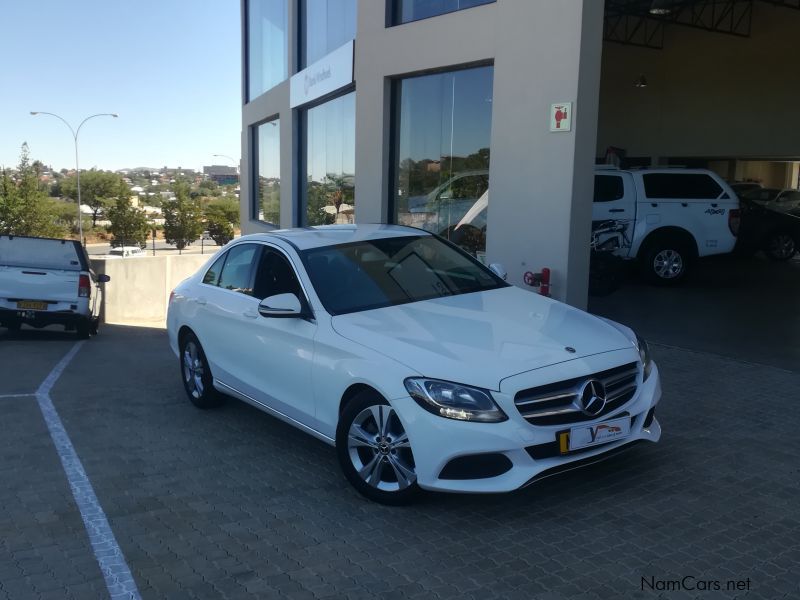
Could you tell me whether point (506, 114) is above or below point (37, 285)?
above

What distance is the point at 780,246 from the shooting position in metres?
16.9

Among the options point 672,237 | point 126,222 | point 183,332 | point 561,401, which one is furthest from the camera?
point 126,222

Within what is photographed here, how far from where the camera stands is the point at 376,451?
14.7 feet

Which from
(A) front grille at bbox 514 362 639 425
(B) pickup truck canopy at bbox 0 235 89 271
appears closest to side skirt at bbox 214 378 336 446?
(A) front grille at bbox 514 362 639 425

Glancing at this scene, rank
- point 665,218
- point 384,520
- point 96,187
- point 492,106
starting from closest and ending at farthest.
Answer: point 384,520, point 492,106, point 665,218, point 96,187

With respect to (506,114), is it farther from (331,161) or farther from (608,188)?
(331,161)

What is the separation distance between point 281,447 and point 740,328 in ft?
21.0

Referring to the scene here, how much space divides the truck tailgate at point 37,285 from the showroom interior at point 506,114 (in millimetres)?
4951

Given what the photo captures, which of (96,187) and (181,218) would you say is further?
(96,187)

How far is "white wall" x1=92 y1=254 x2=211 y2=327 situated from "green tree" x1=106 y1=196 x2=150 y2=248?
4328 centimetres

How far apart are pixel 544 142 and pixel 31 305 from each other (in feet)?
28.2

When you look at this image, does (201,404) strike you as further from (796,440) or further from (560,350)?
(796,440)

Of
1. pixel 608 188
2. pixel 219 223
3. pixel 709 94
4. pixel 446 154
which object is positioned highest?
pixel 709 94

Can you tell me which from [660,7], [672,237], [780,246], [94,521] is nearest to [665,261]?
[672,237]
